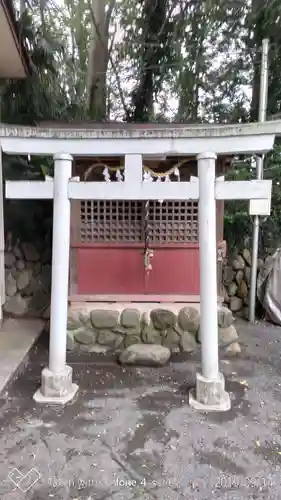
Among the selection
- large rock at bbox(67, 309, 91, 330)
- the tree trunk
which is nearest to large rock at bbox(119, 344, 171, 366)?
large rock at bbox(67, 309, 91, 330)

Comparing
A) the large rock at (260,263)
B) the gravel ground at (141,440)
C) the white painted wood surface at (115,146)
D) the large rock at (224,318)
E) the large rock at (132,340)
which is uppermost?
the white painted wood surface at (115,146)

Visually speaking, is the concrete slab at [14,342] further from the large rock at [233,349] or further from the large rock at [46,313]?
the large rock at [233,349]

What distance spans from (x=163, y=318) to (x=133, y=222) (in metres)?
1.36

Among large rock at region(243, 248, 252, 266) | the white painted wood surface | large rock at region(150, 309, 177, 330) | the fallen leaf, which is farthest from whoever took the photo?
large rock at region(243, 248, 252, 266)

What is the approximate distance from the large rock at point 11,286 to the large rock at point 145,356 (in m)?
2.66

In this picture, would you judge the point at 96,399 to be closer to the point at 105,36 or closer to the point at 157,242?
the point at 157,242

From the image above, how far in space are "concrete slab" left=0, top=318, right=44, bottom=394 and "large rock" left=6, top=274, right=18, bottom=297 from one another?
513 millimetres

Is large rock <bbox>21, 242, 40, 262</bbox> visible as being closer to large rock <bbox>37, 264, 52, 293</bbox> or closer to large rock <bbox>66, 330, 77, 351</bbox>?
large rock <bbox>37, 264, 52, 293</bbox>

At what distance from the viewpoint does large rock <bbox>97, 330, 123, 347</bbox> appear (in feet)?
16.9

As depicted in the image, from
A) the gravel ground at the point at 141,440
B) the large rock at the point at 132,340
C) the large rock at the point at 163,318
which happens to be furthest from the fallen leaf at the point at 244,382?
the large rock at the point at 132,340

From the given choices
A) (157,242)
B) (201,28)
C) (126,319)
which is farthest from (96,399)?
(201,28)

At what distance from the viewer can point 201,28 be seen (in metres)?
8.11

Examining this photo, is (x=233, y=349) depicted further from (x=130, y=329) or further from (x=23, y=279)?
(x=23, y=279)

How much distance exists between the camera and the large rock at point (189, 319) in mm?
5105
